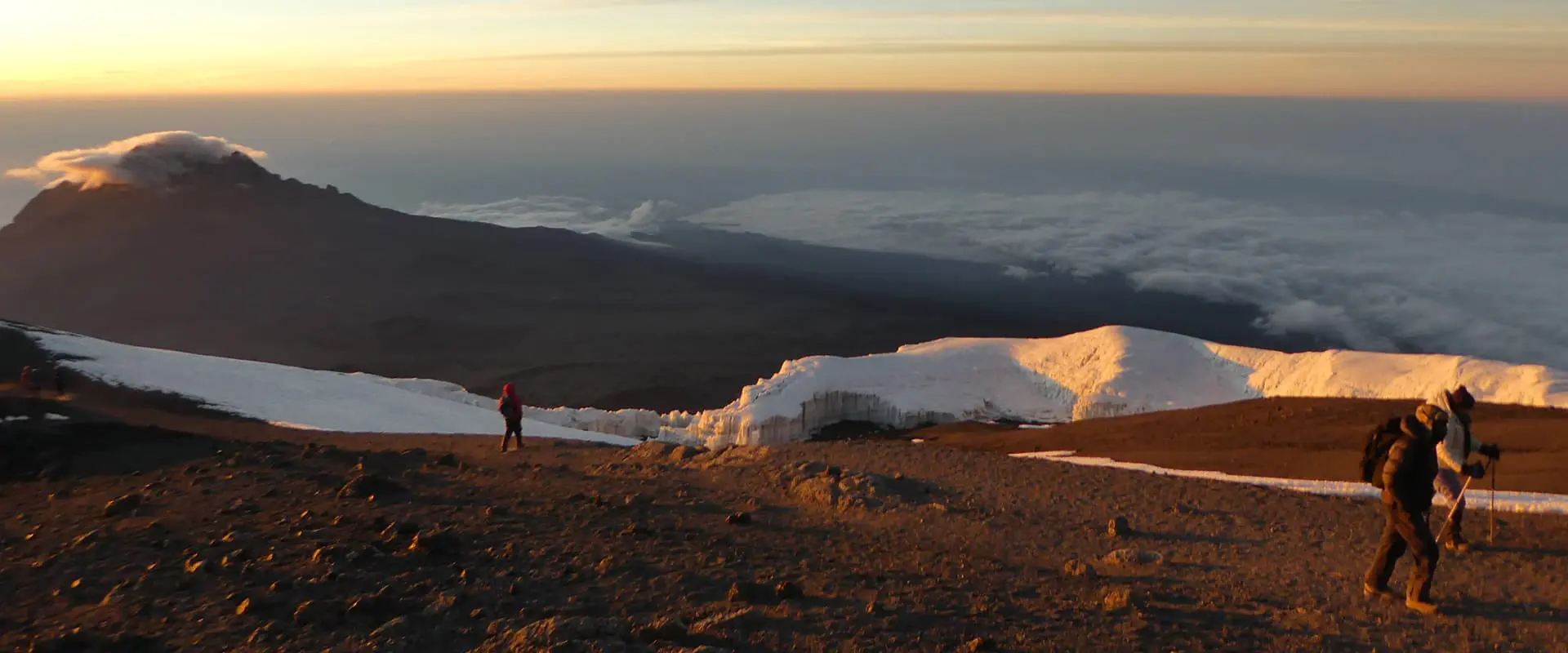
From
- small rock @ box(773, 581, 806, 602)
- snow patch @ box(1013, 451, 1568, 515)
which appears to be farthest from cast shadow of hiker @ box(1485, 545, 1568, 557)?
small rock @ box(773, 581, 806, 602)

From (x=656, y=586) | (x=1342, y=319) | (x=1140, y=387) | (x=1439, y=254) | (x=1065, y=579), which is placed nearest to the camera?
(x=656, y=586)

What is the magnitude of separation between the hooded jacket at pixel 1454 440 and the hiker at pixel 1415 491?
2.14ft

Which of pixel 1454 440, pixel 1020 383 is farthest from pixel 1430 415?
pixel 1020 383

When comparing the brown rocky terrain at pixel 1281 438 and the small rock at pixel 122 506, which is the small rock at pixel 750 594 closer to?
the small rock at pixel 122 506

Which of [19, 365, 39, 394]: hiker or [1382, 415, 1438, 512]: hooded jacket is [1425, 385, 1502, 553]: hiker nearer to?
[1382, 415, 1438, 512]: hooded jacket

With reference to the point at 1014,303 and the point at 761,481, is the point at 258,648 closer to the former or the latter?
the point at 761,481

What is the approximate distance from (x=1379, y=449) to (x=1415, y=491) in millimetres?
401

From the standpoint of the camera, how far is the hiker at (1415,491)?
6.24 m

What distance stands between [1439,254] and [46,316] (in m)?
150

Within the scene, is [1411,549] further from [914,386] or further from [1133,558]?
[914,386]

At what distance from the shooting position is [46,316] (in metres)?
78.0

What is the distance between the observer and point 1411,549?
21.1 feet

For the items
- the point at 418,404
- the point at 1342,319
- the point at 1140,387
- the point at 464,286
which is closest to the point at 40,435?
the point at 418,404

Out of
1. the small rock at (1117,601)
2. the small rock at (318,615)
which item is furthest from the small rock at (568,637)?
the small rock at (1117,601)
